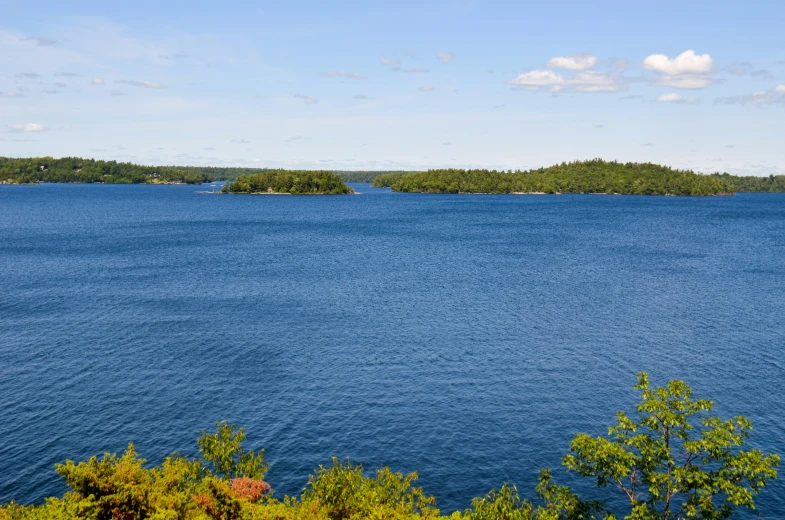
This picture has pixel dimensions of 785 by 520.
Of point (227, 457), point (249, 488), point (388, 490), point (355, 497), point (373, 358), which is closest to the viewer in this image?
point (355, 497)

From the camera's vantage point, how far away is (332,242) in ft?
599

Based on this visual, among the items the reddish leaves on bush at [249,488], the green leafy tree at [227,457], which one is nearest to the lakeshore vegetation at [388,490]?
the reddish leaves on bush at [249,488]

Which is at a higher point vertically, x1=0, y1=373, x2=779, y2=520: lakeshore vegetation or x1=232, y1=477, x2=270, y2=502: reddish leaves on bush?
x1=0, y1=373, x2=779, y2=520: lakeshore vegetation

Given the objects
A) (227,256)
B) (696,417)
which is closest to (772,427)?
(696,417)

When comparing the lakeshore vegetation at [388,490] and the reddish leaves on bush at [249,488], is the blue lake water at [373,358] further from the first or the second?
the lakeshore vegetation at [388,490]

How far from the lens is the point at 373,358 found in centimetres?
7525

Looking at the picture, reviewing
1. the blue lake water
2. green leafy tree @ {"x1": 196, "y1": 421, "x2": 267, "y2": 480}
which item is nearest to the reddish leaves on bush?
green leafy tree @ {"x1": 196, "y1": 421, "x2": 267, "y2": 480}

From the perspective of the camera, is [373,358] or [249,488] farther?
[373,358]

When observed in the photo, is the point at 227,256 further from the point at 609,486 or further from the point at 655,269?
the point at 609,486

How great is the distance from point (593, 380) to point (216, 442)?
44.5 metres

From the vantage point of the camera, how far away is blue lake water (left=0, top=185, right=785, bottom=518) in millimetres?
54219

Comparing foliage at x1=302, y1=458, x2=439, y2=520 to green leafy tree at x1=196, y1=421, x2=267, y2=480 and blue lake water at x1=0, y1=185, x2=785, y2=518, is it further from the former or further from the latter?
blue lake water at x1=0, y1=185, x2=785, y2=518

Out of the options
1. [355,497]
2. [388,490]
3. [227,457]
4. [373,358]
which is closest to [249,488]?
[227,457]

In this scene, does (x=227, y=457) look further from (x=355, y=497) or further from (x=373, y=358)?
(x=373, y=358)
